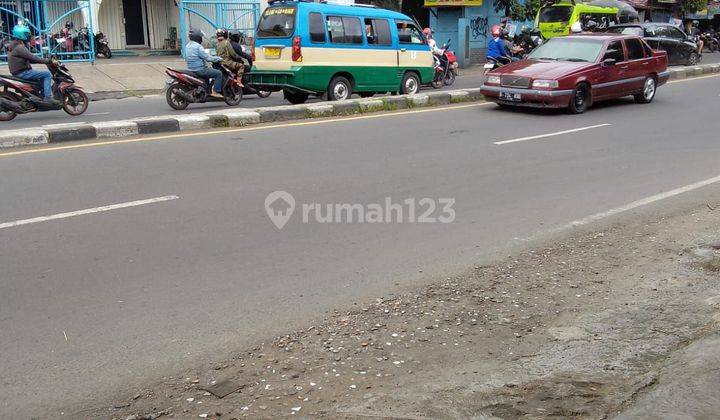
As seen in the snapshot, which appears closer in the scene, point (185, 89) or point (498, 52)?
point (185, 89)

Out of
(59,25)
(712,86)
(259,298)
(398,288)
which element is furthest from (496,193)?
(59,25)

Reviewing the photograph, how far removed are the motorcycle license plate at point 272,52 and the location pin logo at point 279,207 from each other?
744 cm

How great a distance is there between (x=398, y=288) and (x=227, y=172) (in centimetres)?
395

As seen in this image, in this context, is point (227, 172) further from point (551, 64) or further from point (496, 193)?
point (551, 64)

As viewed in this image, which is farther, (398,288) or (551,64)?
(551,64)

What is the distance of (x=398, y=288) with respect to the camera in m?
5.24

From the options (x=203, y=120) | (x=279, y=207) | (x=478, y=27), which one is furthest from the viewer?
(x=478, y=27)

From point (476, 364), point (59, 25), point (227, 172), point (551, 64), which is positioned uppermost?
point (59, 25)

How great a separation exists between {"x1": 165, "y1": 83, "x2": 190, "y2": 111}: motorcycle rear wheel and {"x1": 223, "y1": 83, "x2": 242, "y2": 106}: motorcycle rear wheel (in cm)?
97

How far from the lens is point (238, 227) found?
6473 millimetres

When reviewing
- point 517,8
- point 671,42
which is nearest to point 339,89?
point 671,42

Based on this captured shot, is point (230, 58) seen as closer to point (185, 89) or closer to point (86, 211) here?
point (185, 89)

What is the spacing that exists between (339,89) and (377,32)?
1.57 meters

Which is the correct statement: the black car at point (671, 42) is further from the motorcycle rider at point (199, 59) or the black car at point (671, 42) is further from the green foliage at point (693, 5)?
the motorcycle rider at point (199, 59)
